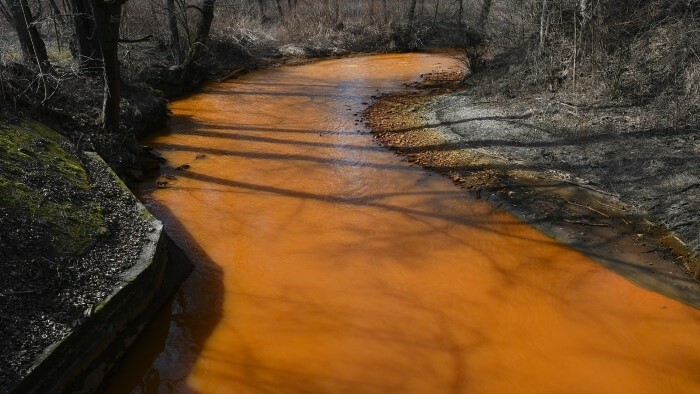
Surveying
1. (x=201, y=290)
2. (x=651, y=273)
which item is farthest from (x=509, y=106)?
(x=201, y=290)

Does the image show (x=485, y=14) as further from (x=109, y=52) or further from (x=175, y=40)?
(x=109, y=52)

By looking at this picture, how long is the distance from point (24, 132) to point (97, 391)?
14.9ft

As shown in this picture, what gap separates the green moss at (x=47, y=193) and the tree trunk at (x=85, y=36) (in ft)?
14.8

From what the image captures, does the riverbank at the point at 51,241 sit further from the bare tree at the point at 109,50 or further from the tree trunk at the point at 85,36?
the tree trunk at the point at 85,36

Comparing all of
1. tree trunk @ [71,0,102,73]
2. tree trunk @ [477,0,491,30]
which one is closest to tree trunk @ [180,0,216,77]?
tree trunk @ [71,0,102,73]

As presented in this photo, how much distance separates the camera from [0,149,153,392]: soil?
13.4 ft

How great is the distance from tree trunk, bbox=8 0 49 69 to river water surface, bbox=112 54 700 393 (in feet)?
12.7

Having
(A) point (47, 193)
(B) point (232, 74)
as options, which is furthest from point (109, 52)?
(B) point (232, 74)

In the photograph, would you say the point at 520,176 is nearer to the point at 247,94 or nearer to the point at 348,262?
the point at 348,262

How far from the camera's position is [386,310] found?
5.90 meters

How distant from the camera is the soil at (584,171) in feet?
22.3

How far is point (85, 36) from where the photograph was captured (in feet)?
38.7

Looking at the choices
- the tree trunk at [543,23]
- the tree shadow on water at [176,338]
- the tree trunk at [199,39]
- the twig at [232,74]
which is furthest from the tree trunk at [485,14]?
the tree shadow on water at [176,338]

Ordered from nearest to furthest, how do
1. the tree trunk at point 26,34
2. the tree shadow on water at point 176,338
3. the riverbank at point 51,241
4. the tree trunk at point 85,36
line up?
the riverbank at point 51,241 < the tree shadow on water at point 176,338 < the tree trunk at point 26,34 < the tree trunk at point 85,36
